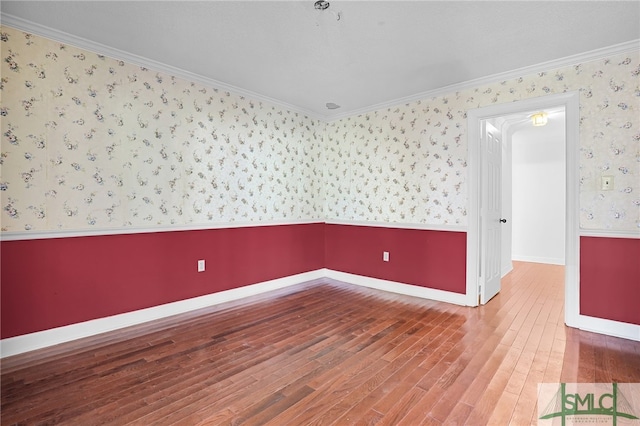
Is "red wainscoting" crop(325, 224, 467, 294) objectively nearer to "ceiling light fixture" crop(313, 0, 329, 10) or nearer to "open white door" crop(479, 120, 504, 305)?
"open white door" crop(479, 120, 504, 305)

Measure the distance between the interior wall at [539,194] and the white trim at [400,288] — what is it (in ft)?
11.3

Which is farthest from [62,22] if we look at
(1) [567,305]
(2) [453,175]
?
(1) [567,305]

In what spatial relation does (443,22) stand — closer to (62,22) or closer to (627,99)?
(627,99)

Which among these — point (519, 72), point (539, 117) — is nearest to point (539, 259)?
point (539, 117)

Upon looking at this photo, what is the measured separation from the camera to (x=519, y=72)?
9.95 feet

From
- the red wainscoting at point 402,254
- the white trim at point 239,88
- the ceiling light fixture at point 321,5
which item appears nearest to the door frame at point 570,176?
the white trim at point 239,88

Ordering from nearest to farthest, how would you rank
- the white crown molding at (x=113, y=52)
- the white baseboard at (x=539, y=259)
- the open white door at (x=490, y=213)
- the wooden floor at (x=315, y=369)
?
the wooden floor at (x=315, y=369) < the white crown molding at (x=113, y=52) < the open white door at (x=490, y=213) < the white baseboard at (x=539, y=259)

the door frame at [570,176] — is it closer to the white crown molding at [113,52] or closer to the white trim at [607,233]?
the white trim at [607,233]

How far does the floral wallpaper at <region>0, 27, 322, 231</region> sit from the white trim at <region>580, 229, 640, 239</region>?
3.31m

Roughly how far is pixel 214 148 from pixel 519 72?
325 cm

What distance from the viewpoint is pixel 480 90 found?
3320 mm

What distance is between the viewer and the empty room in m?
1.96

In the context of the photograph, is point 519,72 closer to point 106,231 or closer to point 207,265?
point 207,265

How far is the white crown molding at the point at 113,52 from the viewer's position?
7.57 feet
